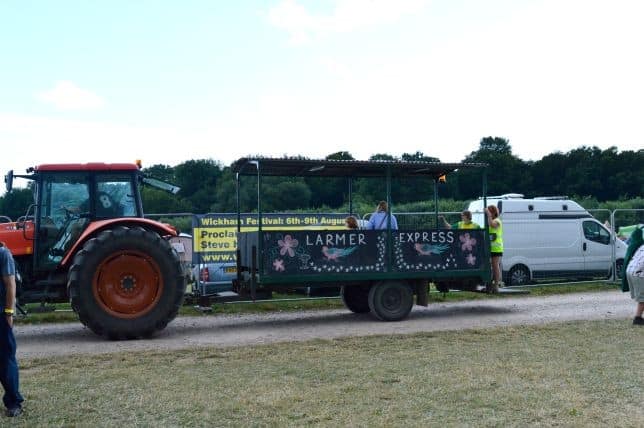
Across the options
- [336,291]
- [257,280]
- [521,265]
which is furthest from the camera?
[521,265]

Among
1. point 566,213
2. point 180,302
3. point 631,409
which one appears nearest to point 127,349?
point 180,302

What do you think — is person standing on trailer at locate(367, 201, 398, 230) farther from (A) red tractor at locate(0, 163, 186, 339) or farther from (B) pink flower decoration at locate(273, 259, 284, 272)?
(A) red tractor at locate(0, 163, 186, 339)

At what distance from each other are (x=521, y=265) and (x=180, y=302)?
10.0m

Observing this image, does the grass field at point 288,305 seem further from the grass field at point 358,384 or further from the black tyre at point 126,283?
the grass field at point 358,384

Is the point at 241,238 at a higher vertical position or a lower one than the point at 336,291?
higher

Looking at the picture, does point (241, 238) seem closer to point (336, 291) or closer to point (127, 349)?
point (336, 291)

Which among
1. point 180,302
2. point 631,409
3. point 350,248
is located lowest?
point 631,409

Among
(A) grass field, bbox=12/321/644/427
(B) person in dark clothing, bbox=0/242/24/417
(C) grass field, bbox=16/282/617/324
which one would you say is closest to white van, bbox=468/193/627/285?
(C) grass field, bbox=16/282/617/324

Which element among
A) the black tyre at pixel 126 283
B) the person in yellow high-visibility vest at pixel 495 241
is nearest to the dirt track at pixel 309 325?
the black tyre at pixel 126 283

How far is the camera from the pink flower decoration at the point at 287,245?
12328 millimetres

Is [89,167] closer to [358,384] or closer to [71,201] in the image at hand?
[71,201]

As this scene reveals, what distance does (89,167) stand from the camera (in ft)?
38.0

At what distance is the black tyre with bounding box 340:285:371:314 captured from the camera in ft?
45.6

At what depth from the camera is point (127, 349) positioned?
1027 cm
